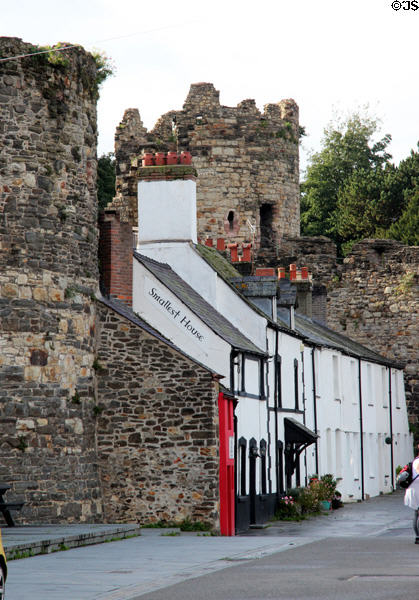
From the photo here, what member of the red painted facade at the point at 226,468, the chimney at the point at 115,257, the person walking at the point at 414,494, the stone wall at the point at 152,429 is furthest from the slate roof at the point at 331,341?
the person walking at the point at 414,494

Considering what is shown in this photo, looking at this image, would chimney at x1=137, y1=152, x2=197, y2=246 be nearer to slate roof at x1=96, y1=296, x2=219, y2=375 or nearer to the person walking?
slate roof at x1=96, y1=296, x2=219, y2=375

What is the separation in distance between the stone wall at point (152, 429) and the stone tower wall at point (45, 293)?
472 mm

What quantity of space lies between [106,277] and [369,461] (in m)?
20.2

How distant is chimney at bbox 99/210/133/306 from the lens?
2527 centimetres

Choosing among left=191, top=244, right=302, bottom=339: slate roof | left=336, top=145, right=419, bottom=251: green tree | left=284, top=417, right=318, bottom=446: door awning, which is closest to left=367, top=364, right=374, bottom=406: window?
left=191, top=244, right=302, bottom=339: slate roof

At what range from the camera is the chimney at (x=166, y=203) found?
2945 cm

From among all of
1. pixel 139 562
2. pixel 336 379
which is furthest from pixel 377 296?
pixel 139 562

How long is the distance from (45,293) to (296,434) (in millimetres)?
11109

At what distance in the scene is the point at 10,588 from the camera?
13.2m

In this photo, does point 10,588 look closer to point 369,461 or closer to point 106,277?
point 106,277

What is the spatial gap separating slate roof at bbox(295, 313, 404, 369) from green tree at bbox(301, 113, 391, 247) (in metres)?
19.5

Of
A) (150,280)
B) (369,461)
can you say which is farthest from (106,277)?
(369,461)

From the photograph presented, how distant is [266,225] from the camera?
156 ft

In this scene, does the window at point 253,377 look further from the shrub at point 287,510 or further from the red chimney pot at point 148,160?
the red chimney pot at point 148,160
